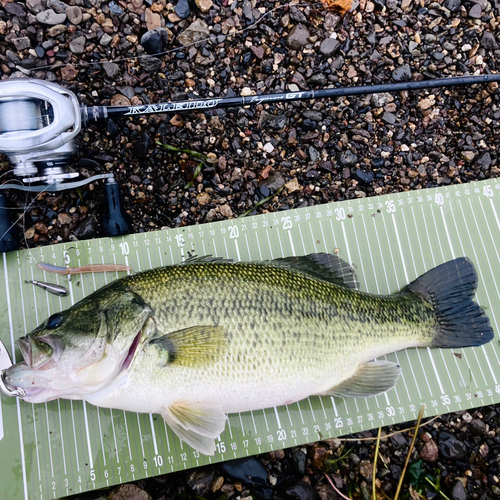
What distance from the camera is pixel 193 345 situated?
7.00 ft

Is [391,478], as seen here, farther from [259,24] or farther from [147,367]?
[259,24]

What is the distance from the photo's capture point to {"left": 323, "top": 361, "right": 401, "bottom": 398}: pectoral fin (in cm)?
249

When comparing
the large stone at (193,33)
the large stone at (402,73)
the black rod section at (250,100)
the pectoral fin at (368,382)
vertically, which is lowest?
the pectoral fin at (368,382)

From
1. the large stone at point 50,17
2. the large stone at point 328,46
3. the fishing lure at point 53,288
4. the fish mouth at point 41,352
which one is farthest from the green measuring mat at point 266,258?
the large stone at point 50,17

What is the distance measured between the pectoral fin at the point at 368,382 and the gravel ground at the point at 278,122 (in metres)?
0.64

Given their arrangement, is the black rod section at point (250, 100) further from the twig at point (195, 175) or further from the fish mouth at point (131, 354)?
the fish mouth at point (131, 354)

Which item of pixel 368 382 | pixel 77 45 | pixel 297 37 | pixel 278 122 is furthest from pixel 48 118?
pixel 368 382

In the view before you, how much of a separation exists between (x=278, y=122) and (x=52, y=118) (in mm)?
1615

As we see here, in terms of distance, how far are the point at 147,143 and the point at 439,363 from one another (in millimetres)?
2746

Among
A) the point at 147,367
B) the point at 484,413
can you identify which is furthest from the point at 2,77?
the point at 484,413

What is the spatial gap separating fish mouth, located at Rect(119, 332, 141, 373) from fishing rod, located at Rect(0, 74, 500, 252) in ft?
3.15

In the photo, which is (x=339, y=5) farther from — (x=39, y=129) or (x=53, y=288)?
(x=53, y=288)

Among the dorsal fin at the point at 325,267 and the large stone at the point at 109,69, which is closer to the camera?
the dorsal fin at the point at 325,267

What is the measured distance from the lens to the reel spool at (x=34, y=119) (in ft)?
7.62
